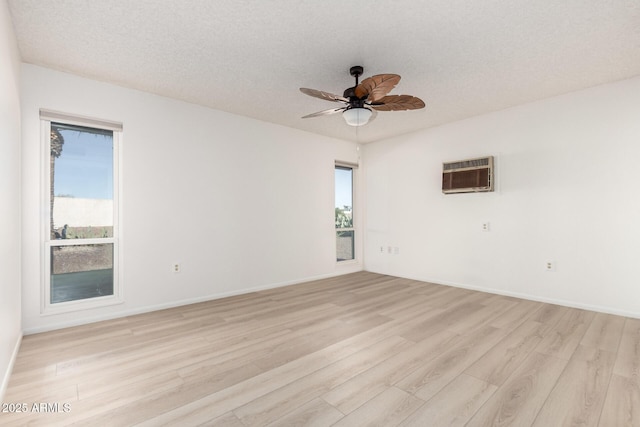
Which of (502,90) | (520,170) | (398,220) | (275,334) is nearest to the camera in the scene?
(275,334)

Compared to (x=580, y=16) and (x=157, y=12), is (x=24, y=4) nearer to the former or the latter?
(x=157, y=12)

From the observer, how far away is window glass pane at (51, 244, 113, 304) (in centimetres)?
304

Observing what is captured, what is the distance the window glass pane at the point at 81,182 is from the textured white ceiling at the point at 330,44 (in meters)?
0.66

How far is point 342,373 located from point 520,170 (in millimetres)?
3595

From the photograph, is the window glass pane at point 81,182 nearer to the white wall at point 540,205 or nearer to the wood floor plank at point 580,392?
the wood floor plank at point 580,392

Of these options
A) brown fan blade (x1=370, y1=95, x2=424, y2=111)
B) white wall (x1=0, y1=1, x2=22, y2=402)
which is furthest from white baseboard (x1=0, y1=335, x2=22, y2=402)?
brown fan blade (x1=370, y1=95, x2=424, y2=111)

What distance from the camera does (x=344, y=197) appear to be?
19.3 feet

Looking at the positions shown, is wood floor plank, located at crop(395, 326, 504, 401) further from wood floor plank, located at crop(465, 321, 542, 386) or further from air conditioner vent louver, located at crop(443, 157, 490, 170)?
air conditioner vent louver, located at crop(443, 157, 490, 170)

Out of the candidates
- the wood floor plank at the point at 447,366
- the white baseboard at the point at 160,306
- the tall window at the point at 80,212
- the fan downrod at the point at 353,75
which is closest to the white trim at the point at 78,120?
the tall window at the point at 80,212

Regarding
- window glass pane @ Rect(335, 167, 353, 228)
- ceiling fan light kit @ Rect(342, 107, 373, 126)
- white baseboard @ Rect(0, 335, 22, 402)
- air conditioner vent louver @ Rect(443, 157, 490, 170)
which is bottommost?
white baseboard @ Rect(0, 335, 22, 402)

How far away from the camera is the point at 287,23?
2.27m

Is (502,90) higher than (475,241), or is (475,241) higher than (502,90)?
(502,90)

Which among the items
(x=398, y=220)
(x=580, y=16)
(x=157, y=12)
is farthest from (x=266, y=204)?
(x=580, y=16)

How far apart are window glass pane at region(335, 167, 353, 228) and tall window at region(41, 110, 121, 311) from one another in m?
3.57
